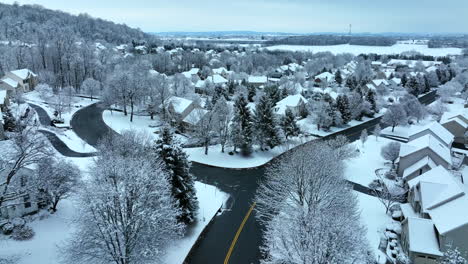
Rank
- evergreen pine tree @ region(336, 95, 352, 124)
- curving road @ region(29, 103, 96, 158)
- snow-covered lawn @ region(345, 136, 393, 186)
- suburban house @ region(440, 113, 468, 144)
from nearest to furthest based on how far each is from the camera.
Answer: snow-covered lawn @ region(345, 136, 393, 186) < curving road @ region(29, 103, 96, 158) < suburban house @ region(440, 113, 468, 144) < evergreen pine tree @ region(336, 95, 352, 124)

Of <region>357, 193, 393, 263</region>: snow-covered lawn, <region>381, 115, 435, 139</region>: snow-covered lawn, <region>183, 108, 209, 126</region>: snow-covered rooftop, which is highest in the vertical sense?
<region>183, 108, 209, 126</region>: snow-covered rooftop

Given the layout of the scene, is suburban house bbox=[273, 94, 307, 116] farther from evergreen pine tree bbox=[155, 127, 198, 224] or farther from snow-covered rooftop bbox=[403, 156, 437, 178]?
evergreen pine tree bbox=[155, 127, 198, 224]

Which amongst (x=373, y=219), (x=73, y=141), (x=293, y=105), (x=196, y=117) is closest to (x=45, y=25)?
(x=73, y=141)

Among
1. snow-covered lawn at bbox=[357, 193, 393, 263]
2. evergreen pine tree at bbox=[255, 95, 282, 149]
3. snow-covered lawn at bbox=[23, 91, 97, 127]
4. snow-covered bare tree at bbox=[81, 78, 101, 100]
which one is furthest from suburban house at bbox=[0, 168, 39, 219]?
snow-covered bare tree at bbox=[81, 78, 101, 100]

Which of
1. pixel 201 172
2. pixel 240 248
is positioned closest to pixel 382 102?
pixel 201 172

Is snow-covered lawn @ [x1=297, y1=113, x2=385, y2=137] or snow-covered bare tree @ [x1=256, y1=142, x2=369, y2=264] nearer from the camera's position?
snow-covered bare tree @ [x1=256, y1=142, x2=369, y2=264]

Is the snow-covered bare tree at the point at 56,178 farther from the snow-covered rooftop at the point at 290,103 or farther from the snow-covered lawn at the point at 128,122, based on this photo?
the snow-covered rooftop at the point at 290,103

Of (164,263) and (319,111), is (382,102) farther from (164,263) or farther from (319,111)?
(164,263)
